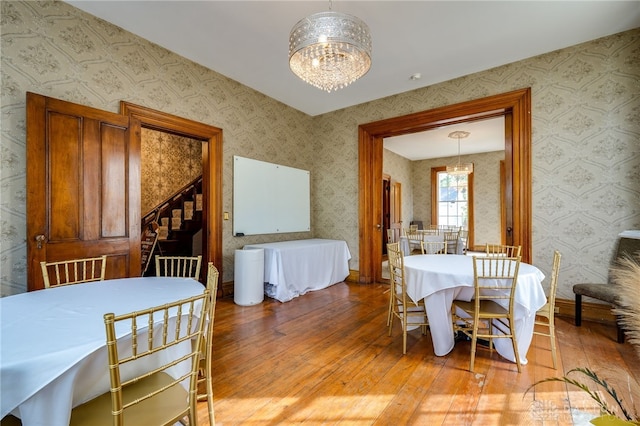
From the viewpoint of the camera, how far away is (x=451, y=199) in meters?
9.44

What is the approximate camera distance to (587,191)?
341 centimetres

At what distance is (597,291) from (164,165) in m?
6.97

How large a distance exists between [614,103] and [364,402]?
401cm

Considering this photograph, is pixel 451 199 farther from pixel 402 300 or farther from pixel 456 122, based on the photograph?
pixel 402 300

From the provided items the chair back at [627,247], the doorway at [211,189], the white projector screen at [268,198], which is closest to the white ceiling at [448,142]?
the white projector screen at [268,198]

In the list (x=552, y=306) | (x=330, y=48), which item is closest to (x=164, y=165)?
(x=330, y=48)

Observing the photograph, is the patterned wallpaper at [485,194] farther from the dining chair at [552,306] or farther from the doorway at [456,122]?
the dining chair at [552,306]

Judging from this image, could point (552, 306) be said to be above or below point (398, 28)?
below

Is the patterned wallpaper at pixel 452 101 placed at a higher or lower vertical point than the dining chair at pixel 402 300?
higher

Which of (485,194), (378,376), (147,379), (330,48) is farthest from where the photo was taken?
(485,194)

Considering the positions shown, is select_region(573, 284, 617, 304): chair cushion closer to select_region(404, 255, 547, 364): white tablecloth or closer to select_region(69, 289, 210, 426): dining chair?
select_region(404, 255, 547, 364): white tablecloth

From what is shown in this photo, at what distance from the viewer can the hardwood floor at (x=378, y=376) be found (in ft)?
6.02

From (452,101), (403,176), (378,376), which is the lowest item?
(378,376)

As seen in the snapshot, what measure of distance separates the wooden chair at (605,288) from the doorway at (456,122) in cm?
64
